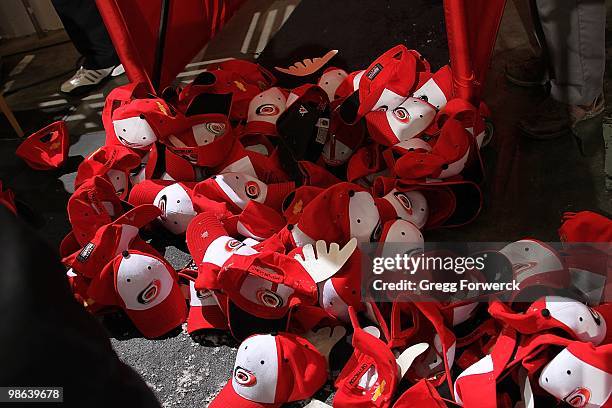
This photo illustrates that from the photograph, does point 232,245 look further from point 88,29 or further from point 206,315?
point 88,29

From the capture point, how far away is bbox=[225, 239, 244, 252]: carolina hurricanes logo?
4.08 ft

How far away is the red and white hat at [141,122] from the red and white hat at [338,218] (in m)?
0.50

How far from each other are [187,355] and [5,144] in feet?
4.03

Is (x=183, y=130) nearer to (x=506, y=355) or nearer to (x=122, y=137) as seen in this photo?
(x=122, y=137)

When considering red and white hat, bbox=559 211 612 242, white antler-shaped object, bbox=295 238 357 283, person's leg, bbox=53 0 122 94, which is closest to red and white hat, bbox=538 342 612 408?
red and white hat, bbox=559 211 612 242

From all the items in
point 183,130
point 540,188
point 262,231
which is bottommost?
point 540,188

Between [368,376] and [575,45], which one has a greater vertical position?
[575,45]

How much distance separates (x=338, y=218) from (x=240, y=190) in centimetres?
27

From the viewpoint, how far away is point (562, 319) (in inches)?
38.5

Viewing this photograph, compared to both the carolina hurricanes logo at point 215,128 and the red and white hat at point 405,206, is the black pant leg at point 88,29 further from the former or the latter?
the red and white hat at point 405,206

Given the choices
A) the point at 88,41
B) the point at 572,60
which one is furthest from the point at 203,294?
the point at 88,41

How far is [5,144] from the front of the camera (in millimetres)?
2053

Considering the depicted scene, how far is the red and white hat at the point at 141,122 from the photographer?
1518 mm

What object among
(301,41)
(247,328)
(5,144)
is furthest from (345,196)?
(5,144)
